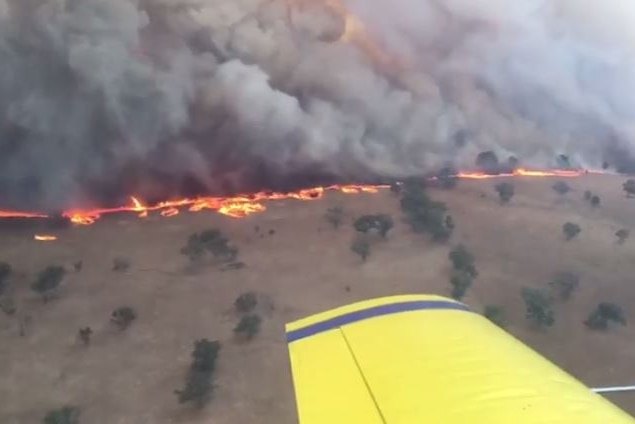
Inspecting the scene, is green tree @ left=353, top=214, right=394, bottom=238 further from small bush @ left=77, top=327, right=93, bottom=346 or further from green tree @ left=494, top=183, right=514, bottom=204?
small bush @ left=77, top=327, right=93, bottom=346

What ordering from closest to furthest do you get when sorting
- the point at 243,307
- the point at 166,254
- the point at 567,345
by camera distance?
the point at 567,345 → the point at 243,307 → the point at 166,254

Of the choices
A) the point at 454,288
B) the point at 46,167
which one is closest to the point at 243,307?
the point at 454,288

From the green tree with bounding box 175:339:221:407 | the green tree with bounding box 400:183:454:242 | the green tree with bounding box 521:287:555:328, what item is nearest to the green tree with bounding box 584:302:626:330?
the green tree with bounding box 521:287:555:328

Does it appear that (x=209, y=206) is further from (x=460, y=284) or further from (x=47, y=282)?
(x=460, y=284)

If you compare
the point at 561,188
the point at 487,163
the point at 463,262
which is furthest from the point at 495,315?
the point at 487,163

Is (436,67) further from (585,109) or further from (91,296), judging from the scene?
(91,296)

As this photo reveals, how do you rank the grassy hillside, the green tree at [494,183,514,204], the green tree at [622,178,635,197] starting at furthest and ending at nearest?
the green tree at [622,178,635,197] < the green tree at [494,183,514,204] < the grassy hillside

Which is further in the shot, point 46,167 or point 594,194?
point 594,194
